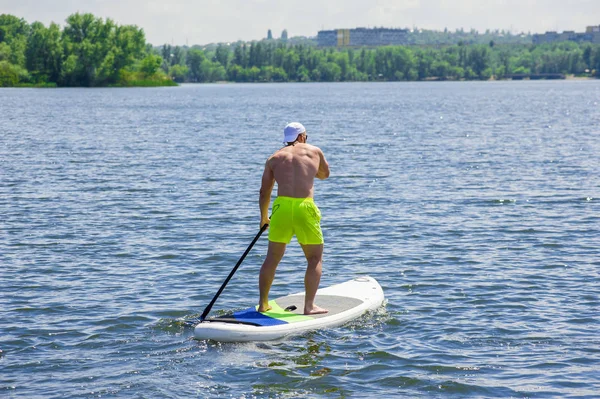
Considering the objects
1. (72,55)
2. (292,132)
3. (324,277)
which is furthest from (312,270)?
(72,55)

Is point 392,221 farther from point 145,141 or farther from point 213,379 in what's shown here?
point 145,141

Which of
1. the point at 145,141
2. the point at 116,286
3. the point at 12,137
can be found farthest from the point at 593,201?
the point at 12,137

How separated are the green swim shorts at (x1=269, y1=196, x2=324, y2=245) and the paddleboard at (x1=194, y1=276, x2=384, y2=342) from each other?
3.20 feet

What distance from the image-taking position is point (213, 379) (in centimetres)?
1002

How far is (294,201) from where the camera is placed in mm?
11312

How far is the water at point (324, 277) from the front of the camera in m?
10.2

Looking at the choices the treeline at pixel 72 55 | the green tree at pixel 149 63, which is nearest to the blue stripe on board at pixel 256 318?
the treeline at pixel 72 55

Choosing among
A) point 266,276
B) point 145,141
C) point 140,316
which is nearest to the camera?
point 266,276

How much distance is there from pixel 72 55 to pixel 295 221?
146883 mm

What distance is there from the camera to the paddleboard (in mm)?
11109

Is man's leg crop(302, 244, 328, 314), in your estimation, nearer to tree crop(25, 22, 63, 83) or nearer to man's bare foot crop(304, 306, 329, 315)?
man's bare foot crop(304, 306, 329, 315)

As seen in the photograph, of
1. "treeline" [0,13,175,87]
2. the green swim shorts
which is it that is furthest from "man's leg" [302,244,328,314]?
"treeline" [0,13,175,87]

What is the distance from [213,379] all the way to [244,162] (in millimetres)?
25905

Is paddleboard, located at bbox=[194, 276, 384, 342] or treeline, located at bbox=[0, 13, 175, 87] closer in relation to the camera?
paddleboard, located at bbox=[194, 276, 384, 342]
